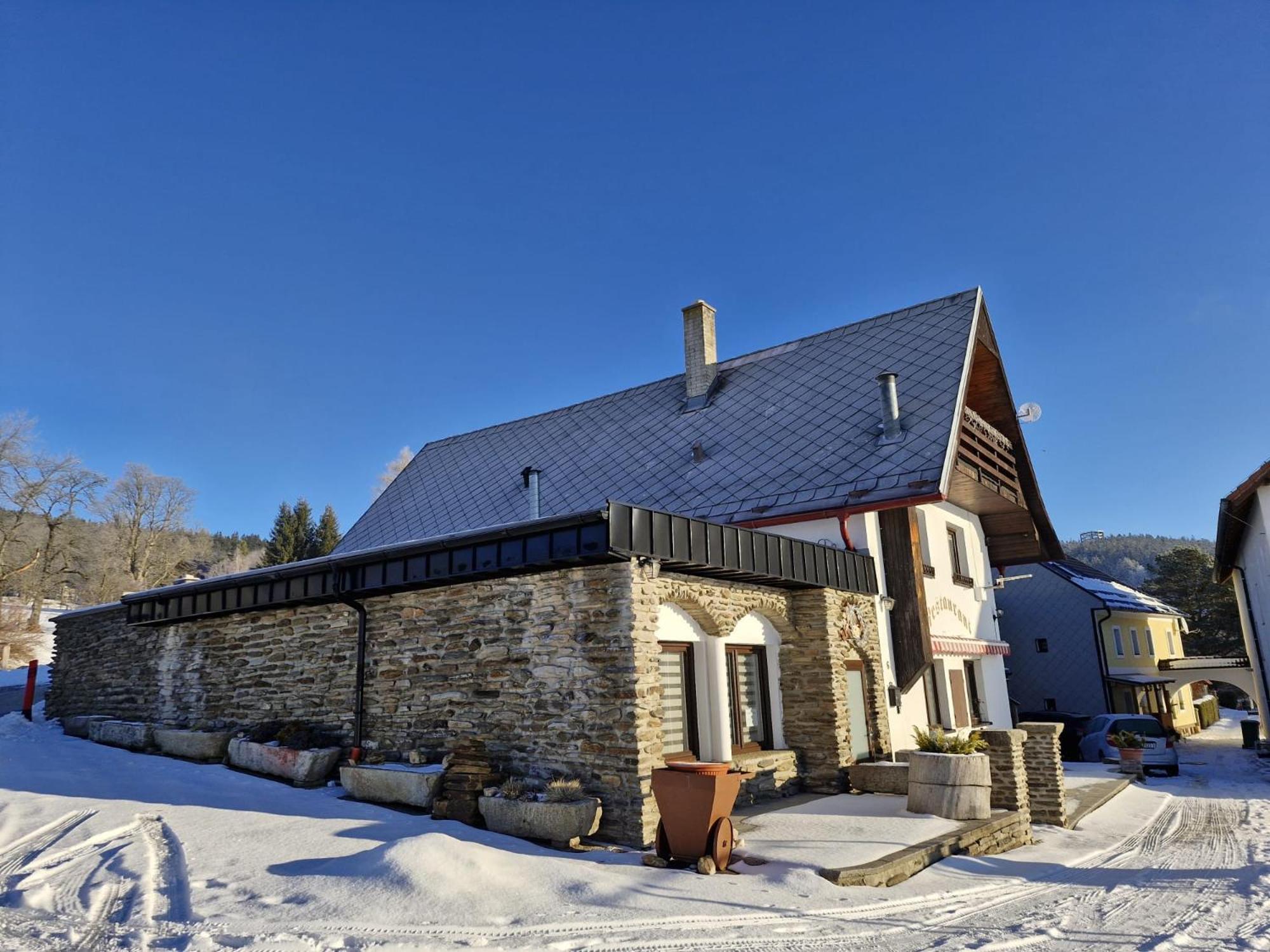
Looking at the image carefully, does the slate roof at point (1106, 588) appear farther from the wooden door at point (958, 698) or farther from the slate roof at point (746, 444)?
the slate roof at point (746, 444)

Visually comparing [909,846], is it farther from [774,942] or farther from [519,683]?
[519,683]

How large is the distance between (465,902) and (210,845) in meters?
2.90

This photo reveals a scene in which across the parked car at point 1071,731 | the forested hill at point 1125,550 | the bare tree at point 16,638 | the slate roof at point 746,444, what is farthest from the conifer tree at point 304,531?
the forested hill at point 1125,550

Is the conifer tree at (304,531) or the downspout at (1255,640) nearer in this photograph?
the downspout at (1255,640)

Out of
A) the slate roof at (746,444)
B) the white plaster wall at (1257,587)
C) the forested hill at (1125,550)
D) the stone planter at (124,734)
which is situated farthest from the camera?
the forested hill at (1125,550)

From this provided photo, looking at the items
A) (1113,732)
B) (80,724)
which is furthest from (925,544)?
(80,724)

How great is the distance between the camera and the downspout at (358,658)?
1059 cm

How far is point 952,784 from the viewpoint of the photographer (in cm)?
948

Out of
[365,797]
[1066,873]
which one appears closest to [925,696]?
[1066,873]

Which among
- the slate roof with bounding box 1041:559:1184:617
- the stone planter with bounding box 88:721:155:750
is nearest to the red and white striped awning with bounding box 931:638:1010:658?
the stone planter with bounding box 88:721:155:750

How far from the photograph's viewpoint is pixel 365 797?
31.1 feet

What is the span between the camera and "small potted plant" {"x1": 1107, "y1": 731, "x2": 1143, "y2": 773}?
1891cm

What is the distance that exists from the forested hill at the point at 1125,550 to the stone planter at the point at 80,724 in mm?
86830

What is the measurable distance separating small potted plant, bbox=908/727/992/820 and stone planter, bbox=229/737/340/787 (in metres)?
7.14
